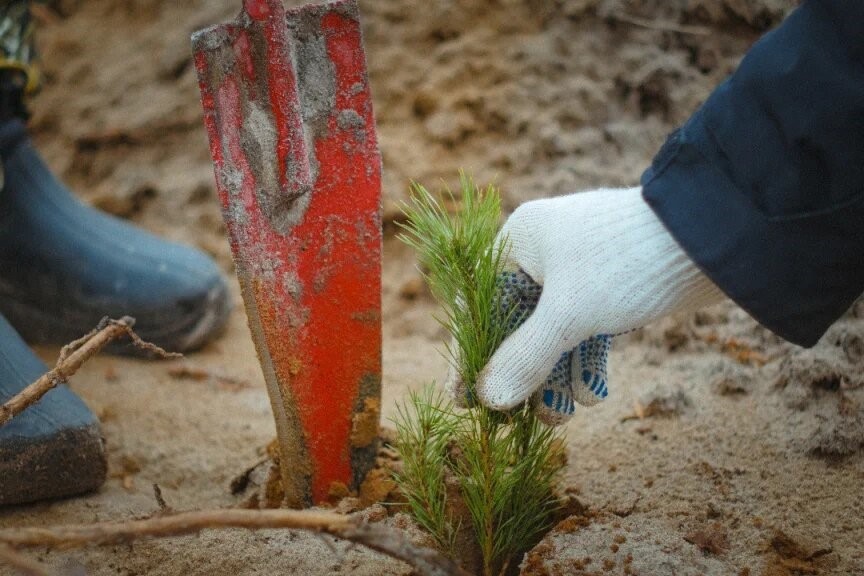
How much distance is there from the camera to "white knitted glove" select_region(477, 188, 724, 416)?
45.6 inches

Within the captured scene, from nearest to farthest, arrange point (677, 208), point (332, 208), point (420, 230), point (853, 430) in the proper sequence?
point (677, 208)
point (420, 230)
point (332, 208)
point (853, 430)

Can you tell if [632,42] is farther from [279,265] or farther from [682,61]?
[279,265]

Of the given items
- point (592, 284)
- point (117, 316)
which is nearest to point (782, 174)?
point (592, 284)

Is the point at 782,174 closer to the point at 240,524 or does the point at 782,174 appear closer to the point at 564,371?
the point at 564,371

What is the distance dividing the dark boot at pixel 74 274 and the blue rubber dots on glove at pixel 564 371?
1.24 m

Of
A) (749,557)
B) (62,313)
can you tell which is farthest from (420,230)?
(62,313)

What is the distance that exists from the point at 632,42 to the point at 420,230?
1635mm

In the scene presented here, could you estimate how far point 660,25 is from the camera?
100 inches

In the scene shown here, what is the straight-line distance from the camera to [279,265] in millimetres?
1340

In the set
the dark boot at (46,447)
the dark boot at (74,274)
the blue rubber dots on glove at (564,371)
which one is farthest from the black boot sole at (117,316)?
the blue rubber dots on glove at (564,371)

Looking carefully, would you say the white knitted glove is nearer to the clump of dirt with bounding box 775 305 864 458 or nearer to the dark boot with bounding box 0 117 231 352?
the clump of dirt with bounding box 775 305 864 458

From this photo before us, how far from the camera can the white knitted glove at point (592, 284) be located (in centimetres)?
116

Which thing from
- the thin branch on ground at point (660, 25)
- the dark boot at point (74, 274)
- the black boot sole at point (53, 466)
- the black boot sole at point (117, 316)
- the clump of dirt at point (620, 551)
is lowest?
the clump of dirt at point (620, 551)

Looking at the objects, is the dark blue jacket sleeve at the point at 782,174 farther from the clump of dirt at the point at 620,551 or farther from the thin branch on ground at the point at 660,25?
the thin branch on ground at the point at 660,25
